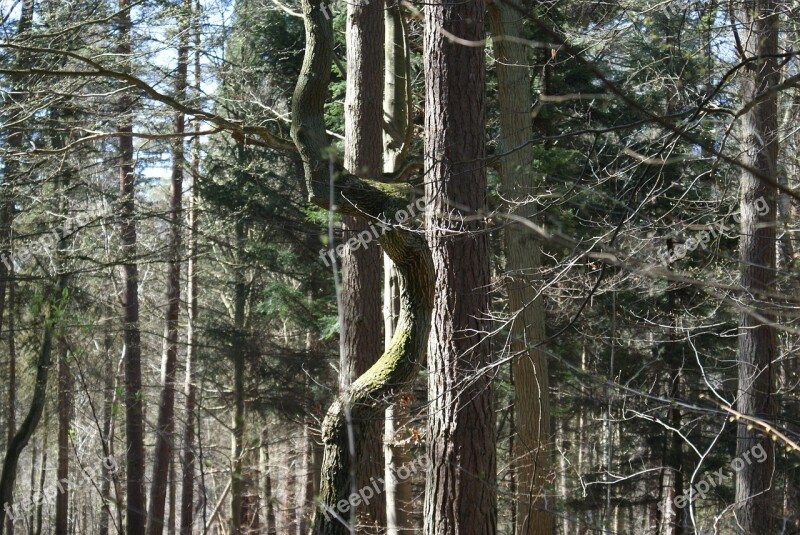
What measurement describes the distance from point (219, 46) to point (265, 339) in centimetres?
619

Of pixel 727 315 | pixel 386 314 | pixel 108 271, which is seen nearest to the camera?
pixel 386 314

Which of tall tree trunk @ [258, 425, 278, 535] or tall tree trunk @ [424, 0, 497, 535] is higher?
tall tree trunk @ [424, 0, 497, 535]

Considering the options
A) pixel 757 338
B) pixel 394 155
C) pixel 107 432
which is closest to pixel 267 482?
pixel 394 155

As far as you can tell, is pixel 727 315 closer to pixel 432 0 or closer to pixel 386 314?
pixel 386 314

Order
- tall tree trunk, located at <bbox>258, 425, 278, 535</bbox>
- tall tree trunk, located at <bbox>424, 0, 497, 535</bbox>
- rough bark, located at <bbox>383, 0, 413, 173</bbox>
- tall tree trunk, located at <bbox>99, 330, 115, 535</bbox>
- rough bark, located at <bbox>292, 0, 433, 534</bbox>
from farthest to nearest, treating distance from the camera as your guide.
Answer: rough bark, located at <bbox>383, 0, 413, 173</bbox> → tall tree trunk, located at <bbox>99, 330, 115, 535</bbox> → tall tree trunk, located at <bbox>424, 0, 497, 535</bbox> → tall tree trunk, located at <bbox>258, 425, 278, 535</bbox> → rough bark, located at <bbox>292, 0, 433, 534</bbox>

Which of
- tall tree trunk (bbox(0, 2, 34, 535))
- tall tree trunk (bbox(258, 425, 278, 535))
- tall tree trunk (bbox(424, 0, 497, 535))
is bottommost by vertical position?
tall tree trunk (bbox(258, 425, 278, 535))

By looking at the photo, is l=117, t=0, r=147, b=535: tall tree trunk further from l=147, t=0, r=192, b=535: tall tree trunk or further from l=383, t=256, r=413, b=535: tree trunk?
l=383, t=256, r=413, b=535: tree trunk

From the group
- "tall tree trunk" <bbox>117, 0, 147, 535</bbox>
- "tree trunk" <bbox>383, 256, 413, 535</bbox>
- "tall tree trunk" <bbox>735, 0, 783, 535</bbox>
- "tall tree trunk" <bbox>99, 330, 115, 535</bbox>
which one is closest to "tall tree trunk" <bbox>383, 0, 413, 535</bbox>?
"tree trunk" <bbox>383, 256, 413, 535</bbox>

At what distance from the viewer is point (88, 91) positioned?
34.9ft

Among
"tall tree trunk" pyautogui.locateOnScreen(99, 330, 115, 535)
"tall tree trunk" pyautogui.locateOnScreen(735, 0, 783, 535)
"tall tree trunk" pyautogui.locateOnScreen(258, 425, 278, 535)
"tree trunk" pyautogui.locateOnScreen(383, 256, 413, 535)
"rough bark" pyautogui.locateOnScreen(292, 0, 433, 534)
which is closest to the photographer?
"rough bark" pyautogui.locateOnScreen(292, 0, 433, 534)

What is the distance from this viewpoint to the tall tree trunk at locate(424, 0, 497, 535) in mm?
5473

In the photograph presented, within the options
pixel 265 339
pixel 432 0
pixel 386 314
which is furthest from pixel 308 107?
pixel 265 339

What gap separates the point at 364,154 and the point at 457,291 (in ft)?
10.1

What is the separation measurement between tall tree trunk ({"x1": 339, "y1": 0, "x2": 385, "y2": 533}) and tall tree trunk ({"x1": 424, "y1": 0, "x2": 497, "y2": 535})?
2417mm
